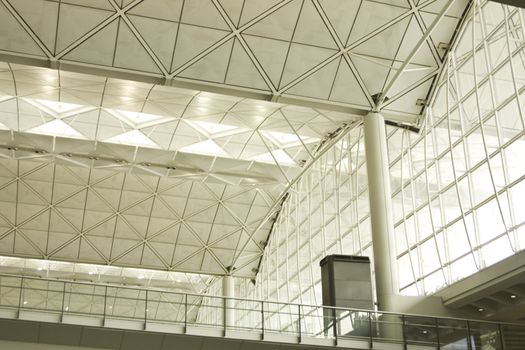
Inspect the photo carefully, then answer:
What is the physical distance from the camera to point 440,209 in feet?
111

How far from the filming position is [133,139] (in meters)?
45.1

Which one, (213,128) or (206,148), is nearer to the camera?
(213,128)

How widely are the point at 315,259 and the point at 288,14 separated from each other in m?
20.7

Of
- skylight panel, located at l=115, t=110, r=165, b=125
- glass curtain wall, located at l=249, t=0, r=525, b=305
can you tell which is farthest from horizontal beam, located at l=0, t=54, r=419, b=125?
skylight panel, located at l=115, t=110, r=165, b=125

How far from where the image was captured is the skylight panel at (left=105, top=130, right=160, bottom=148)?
44.7 m

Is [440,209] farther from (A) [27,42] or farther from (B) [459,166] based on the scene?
(A) [27,42]

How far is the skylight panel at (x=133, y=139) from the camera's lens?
147ft

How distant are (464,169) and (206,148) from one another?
63.1 feet

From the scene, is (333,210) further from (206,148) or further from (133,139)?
(133,139)

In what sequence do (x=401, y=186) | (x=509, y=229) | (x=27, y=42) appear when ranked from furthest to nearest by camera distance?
(x=401, y=186) → (x=27, y=42) → (x=509, y=229)

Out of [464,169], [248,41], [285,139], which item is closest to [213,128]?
[285,139]

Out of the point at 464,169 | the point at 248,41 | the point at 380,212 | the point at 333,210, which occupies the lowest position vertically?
the point at 380,212

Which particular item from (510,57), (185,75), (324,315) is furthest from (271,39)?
(324,315)

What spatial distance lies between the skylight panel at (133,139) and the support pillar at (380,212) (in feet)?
52.4
